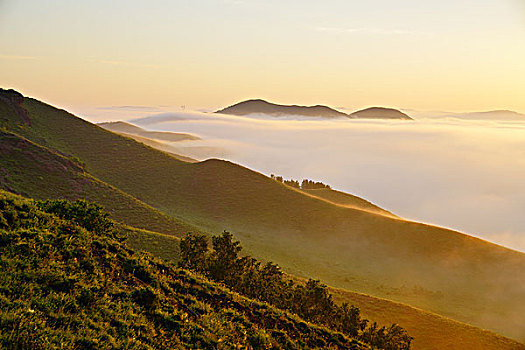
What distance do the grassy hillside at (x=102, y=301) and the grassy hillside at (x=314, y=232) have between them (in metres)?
43.8

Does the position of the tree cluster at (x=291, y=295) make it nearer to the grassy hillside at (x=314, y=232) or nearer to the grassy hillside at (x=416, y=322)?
the grassy hillside at (x=416, y=322)

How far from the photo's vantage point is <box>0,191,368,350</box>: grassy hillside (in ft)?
33.6

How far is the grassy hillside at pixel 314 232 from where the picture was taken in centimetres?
6147

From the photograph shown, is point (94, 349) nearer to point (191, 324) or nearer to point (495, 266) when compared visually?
point (191, 324)

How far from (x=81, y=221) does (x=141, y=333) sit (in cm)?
1108

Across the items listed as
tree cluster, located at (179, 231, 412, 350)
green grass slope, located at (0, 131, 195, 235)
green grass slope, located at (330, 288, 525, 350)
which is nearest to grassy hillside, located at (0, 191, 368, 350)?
tree cluster, located at (179, 231, 412, 350)

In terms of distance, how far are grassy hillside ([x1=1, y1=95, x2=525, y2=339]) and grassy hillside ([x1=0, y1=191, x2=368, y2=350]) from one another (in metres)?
43.8

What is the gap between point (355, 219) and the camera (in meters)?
95.2

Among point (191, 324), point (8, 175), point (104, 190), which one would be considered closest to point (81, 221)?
point (191, 324)

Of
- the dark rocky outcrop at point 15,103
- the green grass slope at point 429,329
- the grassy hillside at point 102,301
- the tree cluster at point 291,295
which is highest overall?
the dark rocky outcrop at point 15,103

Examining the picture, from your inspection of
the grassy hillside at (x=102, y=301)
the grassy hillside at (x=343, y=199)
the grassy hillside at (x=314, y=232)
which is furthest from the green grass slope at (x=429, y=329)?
the grassy hillside at (x=343, y=199)

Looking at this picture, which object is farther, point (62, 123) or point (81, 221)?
point (62, 123)

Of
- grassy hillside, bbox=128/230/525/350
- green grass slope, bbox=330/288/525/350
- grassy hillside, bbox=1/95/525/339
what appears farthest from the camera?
grassy hillside, bbox=1/95/525/339

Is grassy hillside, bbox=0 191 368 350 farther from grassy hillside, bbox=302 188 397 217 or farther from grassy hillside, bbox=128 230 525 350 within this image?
grassy hillside, bbox=302 188 397 217
